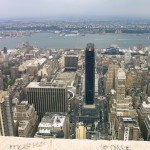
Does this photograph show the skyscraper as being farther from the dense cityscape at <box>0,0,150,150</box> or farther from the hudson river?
the hudson river

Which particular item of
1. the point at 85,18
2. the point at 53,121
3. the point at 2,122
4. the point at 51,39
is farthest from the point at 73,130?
the point at 85,18

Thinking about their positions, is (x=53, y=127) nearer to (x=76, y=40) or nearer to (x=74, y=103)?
(x=74, y=103)

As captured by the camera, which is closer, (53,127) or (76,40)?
(53,127)

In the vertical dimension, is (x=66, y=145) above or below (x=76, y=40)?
above

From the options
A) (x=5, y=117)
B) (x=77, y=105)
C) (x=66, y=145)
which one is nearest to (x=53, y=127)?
(x=5, y=117)

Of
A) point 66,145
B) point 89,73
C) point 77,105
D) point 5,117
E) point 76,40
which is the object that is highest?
point 66,145

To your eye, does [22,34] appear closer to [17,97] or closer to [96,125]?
[17,97]
